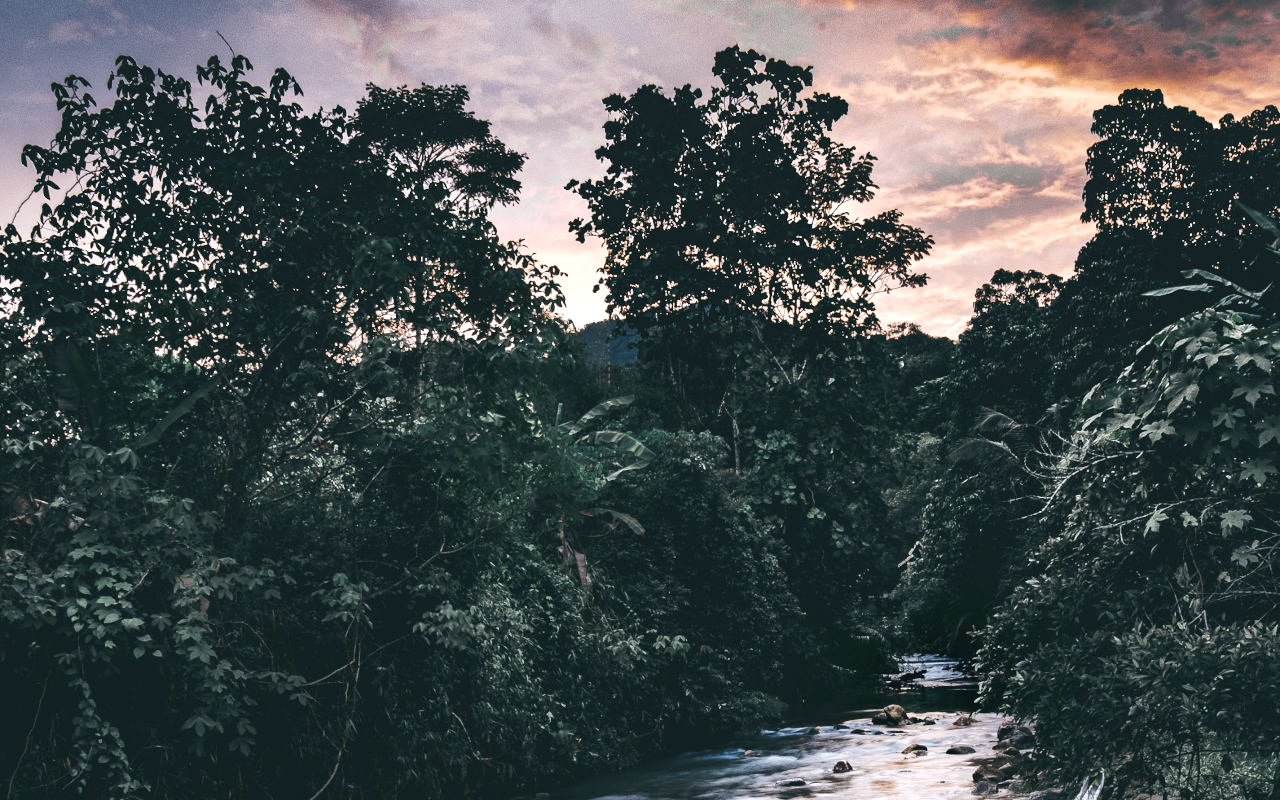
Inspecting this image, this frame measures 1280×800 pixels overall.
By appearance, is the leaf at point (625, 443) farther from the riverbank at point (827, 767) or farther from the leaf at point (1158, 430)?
the leaf at point (1158, 430)

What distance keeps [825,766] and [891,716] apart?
397cm

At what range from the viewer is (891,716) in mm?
19000

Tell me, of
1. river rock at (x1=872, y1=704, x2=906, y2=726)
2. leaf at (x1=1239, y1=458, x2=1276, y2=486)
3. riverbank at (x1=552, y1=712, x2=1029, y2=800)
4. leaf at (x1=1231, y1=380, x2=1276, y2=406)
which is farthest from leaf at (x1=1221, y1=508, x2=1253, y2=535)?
river rock at (x1=872, y1=704, x2=906, y2=726)

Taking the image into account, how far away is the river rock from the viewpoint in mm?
18969

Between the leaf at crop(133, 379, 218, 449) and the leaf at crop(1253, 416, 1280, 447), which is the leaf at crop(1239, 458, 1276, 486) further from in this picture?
the leaf at crop(133, 379, 218, 449)

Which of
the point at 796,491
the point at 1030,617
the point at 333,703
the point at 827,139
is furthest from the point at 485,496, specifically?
the point at 827,139

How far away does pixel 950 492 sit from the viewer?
1158 inches

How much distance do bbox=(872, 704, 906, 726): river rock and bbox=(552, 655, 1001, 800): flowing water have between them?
232mm

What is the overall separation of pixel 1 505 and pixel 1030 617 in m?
10.8

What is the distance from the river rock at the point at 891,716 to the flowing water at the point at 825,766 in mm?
232

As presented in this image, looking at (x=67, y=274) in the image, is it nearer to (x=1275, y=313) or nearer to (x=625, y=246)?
(x=1275, y=313)

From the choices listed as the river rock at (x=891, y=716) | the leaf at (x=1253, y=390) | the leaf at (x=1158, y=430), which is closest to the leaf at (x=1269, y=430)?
the leaf at (x=1253, y=390)

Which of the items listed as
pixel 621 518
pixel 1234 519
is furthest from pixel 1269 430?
pixel 621 518

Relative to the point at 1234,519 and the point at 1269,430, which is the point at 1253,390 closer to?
the point at 1269,430
